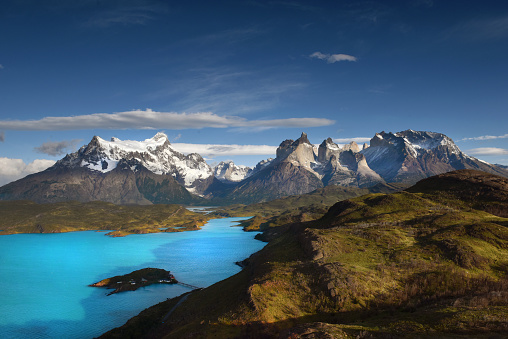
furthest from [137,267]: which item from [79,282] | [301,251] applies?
[301,251]

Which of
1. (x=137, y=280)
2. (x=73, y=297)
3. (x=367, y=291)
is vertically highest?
(x=367, y=291)

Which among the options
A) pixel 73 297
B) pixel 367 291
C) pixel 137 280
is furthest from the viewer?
pixel 137 280

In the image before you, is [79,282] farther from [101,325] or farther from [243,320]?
[243,320]

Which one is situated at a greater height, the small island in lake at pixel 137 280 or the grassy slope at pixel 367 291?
the grassy slope at pixel 367 291

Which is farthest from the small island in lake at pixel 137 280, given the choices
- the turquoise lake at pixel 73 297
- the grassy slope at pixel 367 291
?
the grassy slope at pixel 367 291

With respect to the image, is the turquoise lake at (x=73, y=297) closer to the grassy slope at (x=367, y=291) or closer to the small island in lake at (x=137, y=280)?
the small island in lake at (x=137, y=280)

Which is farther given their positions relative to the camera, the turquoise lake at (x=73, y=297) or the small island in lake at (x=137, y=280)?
the small island in lake at (x=137, y=280)

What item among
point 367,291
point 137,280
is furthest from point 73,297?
point 367,291

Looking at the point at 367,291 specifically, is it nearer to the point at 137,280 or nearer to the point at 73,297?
the point at 137,280
